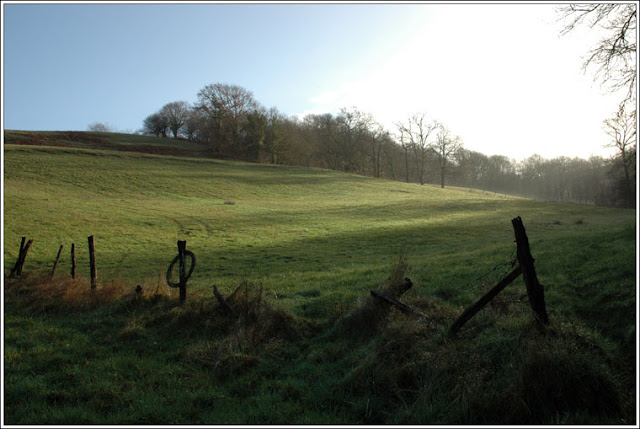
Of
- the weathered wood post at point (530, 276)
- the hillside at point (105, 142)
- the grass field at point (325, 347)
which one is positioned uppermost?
the hillside at point (105, 142)

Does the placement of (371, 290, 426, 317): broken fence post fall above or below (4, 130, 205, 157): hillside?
below

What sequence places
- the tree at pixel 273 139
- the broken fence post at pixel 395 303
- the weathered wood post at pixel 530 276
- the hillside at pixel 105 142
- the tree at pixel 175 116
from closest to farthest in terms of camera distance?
the weathered wood post at pixel 530 276 < the broken fence post at pixel 395 303 < the hillside at pixel 105 142 < the tree at pixel 273 139 < the tree at pixel 175 116

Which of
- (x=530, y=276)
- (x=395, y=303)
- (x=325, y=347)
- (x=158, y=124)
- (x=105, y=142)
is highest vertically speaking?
(x=158, y=124)

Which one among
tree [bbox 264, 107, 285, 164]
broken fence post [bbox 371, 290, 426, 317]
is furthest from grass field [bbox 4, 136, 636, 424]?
tree [bbox 264, 107, 285, 164]

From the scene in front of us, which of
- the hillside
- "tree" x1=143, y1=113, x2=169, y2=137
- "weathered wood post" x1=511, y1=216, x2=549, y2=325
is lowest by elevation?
"weathered wood post" x1=511, y1=216, x2=549, y2=325

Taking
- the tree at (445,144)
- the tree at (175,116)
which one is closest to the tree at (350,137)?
the tree at (445,144)

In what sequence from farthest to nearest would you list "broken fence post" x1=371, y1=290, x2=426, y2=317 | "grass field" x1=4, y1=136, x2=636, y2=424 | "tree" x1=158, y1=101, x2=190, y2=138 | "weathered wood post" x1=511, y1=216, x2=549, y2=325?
"tree" x1=158, y1=101, x2=190, y2=138 < "broken fence post" x1=371, y1=290, x2=426, y2=317 < "weathered wood post" x1=511, y1=216, x2=549, y2=325 < "grass field" x1=4, y1=136, x2=636, y2=424

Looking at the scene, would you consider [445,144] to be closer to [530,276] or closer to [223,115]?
[223,115]

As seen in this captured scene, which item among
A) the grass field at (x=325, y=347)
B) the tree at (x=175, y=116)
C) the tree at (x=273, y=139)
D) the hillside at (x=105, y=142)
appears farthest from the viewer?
the tree at (x=175, y=116)

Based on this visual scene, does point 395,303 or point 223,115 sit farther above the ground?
point 223,115

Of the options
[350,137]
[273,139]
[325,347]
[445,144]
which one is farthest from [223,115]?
[325,347]

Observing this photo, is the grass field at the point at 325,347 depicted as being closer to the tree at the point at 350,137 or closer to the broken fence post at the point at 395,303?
the broken fence post at the point at 395,303

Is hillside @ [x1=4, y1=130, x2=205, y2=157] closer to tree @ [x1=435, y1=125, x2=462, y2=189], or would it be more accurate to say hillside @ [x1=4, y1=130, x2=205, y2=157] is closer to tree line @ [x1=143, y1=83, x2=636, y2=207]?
tree line @ [x1=143, y1=83, x2=636, y2=207]

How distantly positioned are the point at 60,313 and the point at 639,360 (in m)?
12.5
